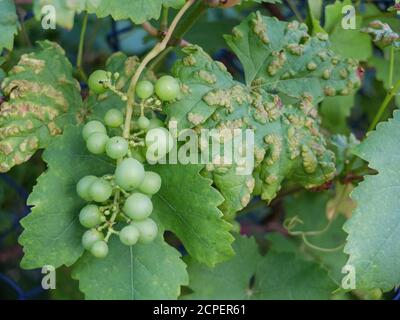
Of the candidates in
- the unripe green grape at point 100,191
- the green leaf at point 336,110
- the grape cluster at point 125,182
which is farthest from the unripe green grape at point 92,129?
the green leaf at point 336,110

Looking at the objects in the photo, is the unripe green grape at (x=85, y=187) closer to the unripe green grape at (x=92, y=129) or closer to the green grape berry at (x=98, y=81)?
the unripe green grape at (x=92, y=129)

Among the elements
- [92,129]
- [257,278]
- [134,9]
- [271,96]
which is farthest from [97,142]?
[257,278]

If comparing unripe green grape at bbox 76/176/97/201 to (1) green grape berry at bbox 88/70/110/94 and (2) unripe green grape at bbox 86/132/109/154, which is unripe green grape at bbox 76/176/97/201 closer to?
(2) unripe green grape at bbox 86/132/109/154

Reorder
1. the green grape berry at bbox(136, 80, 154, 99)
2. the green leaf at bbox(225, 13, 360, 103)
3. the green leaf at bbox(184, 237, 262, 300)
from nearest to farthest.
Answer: the green grape berry at bbox(136, 80, 154, 99) → the green leaf at bbox(225, 13, 360, 103) → the green leaf at bbox(184, 237, 262, 300)

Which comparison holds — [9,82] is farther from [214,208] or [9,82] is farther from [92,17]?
[92,17]

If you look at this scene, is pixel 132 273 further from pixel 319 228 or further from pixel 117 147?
pixel 319 228

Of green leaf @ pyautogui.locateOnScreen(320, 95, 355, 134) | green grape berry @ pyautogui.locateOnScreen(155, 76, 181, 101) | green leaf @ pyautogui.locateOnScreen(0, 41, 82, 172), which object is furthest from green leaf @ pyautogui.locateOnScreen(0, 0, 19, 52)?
green leaf @ pyautogui.locateOnScreen(320, 95, 355, 134)
